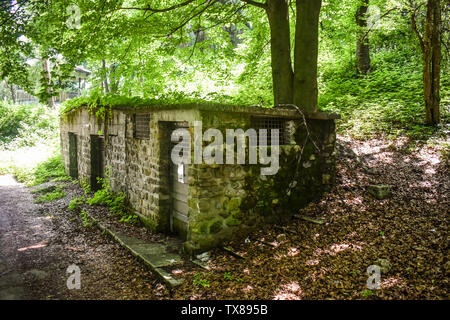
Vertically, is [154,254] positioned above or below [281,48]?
below

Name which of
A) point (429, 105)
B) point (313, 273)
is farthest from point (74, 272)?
point (429, 105)

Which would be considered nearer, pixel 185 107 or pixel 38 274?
pixel 38 274

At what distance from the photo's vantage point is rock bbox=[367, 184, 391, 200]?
19.6 ft

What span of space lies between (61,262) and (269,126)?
4.60 metres

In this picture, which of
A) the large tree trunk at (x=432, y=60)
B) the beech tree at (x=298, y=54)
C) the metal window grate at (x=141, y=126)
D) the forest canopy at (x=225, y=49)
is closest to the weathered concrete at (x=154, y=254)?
the metal window grate at (x=141, y=126)

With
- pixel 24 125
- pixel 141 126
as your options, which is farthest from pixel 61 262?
pixel 24 125

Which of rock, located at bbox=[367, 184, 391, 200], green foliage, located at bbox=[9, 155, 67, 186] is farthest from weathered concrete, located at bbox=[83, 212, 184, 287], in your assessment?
green foliage, located at bbox=[9, 155, 67, 186]

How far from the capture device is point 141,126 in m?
7.29

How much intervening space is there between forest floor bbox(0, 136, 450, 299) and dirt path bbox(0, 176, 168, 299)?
0.7 inches

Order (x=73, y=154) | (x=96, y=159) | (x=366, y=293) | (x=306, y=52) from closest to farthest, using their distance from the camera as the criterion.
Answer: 1. (x=366, y=293)
2. (x=306, y=52)
3. (x=96, y=159)
4. (x=73, y=154)

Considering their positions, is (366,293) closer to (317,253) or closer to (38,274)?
(317,253)
